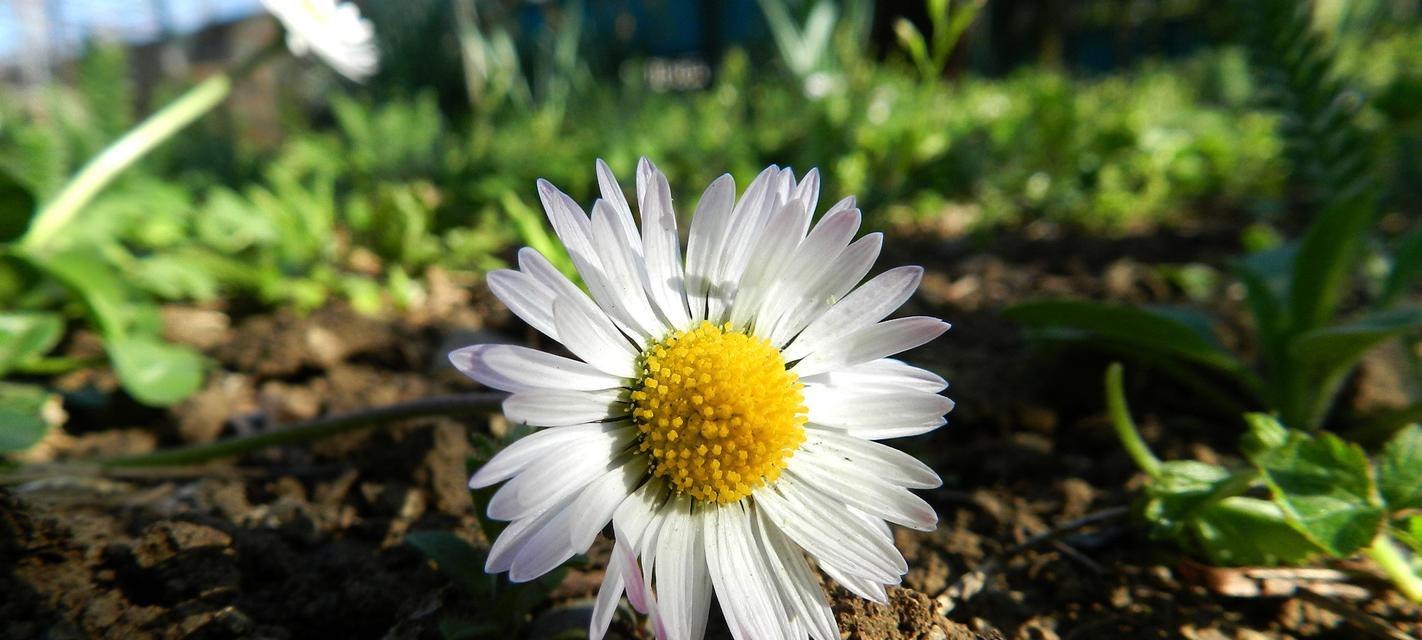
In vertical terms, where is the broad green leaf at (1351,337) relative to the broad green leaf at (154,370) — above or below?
below

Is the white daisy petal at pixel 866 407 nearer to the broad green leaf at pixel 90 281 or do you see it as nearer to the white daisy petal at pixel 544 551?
the white daisy petal at pixel 544 551

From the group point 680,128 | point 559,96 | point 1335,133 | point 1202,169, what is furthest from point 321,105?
point 1335,133

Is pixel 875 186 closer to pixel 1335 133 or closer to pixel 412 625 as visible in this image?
pixel 1335 133

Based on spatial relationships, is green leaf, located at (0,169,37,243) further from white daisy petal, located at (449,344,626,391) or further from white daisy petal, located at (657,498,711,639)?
white daisy petal, located at (657,498,711,639)

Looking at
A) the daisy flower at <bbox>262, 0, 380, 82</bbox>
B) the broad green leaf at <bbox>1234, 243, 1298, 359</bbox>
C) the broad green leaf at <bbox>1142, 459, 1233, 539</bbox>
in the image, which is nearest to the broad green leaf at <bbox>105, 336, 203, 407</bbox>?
the daisy flower at <bbox>262, 0, 380, 82</bbox>

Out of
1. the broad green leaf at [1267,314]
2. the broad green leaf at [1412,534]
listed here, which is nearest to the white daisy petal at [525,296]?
the broad green leaf at [1412,534]

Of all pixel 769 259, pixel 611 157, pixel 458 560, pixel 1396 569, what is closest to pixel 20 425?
pixel 458 560
